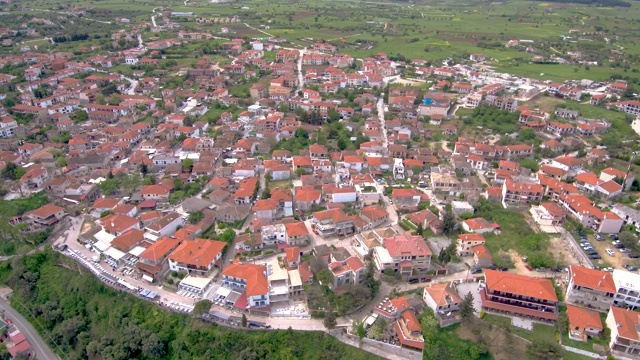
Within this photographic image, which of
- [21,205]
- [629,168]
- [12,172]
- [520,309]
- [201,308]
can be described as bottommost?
[21,205]

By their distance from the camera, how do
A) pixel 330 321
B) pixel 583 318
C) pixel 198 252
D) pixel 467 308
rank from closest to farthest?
pixel 330 321, pixel 583 318, pixel 467 308, pixel 198 252

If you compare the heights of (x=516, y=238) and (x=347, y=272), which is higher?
(x=516, y=238)

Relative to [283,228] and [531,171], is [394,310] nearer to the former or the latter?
[283,228]

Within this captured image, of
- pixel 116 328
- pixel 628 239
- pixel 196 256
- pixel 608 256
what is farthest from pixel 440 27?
pixel 116 328

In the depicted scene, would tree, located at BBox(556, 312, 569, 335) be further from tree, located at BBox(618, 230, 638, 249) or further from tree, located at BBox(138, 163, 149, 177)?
tree, located at BBox(138, 163, 149, 177)

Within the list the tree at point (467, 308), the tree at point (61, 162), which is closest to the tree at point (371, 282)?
the tree at point (467, 308)

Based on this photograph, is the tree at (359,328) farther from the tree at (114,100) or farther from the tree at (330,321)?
the tree at (114,100)

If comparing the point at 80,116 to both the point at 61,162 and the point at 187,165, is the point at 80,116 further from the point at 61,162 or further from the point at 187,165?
the point at 187,165

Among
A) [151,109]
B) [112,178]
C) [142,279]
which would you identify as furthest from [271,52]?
[142,279]
